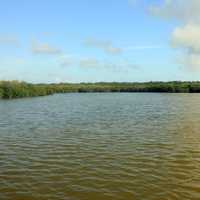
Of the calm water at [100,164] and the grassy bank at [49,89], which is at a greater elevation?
the grassy bank at [49,89]

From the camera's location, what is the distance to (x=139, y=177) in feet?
31.2

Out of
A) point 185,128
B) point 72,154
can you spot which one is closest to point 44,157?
point 72,154

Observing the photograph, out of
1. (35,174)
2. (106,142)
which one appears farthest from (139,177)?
(106,142)

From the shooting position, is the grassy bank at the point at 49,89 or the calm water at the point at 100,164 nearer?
the calm water at the point at 100,164

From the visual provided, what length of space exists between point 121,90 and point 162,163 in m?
89.6

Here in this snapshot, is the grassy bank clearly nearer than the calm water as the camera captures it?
No

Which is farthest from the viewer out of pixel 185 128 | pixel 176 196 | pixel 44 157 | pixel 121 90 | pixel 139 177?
pixel 121 90

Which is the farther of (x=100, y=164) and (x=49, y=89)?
(x=49, y=89)

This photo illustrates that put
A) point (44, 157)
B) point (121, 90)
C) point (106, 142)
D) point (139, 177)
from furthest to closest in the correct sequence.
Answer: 1. point (121, 90)
2. point (106, 142)
3. point (44, 157)
4. point (139, 177)

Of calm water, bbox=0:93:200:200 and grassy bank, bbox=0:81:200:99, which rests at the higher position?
grassy bank, bbox=0:81:200:99

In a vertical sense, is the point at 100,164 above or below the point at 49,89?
below

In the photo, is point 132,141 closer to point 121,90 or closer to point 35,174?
point 35,174

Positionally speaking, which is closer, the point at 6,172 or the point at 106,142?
the point at 6,172

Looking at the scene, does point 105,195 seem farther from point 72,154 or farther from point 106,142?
point 106,142
